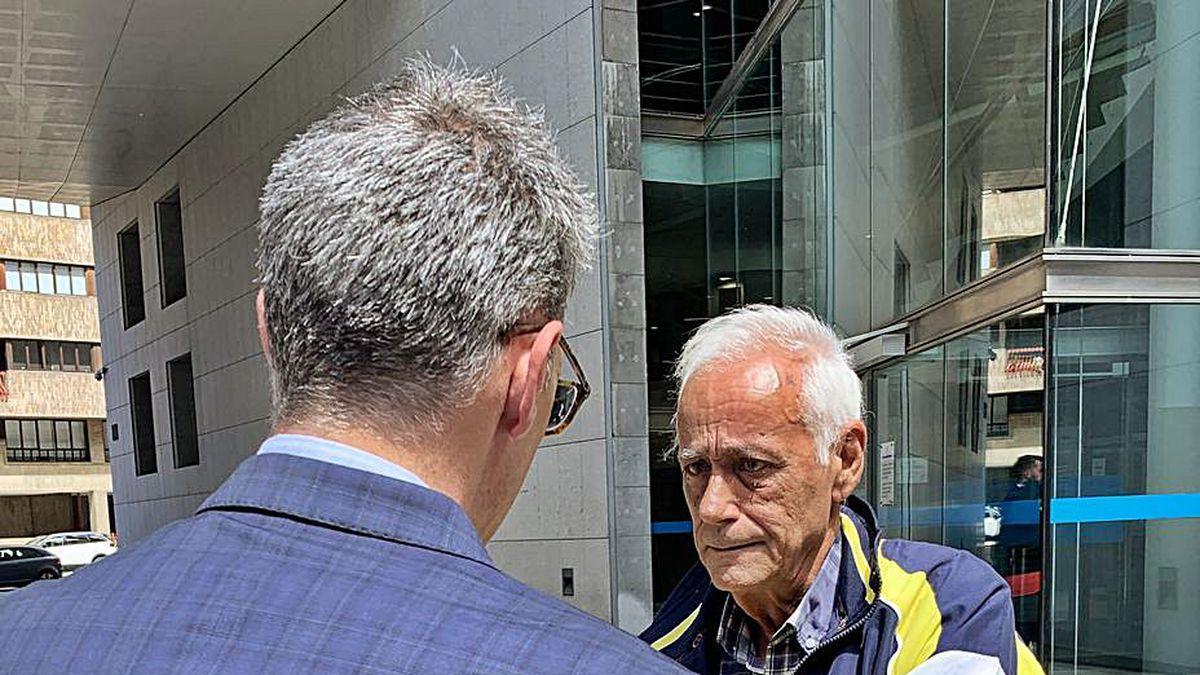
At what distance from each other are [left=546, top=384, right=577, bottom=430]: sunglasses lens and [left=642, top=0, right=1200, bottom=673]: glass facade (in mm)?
4161

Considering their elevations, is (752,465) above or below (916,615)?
above

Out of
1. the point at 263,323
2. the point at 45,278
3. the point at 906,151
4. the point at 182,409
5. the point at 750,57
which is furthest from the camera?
the point at 45,278

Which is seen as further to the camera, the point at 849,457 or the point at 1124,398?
the point at 1124,398

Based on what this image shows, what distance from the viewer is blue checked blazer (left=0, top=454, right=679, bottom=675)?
3.06 feet

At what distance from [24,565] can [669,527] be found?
84.3 feet

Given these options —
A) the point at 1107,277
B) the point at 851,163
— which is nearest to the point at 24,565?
the point at 851,163

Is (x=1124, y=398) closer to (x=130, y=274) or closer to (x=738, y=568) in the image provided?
(x=738, y=568)

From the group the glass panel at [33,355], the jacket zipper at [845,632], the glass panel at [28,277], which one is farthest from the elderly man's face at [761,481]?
the glass panel at [28,277]

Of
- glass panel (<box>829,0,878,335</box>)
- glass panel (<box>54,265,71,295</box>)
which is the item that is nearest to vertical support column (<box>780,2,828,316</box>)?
glass panel (<box>829,0,878,335</box>)

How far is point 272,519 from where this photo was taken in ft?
3.35

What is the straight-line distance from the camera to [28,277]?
172 ft

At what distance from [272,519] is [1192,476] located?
505 cm

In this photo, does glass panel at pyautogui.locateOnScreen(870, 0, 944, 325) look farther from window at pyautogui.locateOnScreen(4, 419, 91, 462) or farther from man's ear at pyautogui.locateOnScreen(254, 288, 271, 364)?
window at pyautogui.locateOnScreen(4, 419, 91, 462)

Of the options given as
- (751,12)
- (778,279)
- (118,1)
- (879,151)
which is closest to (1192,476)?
(879,151)
